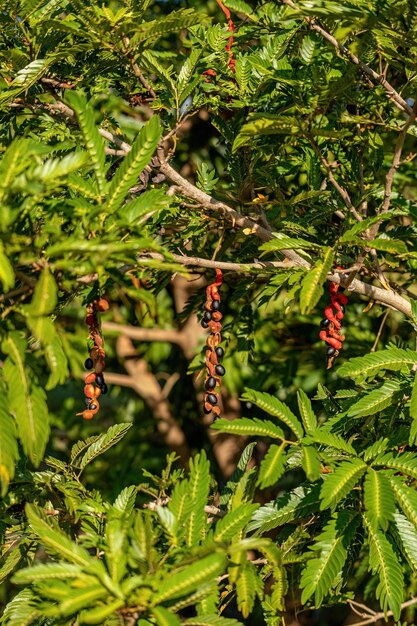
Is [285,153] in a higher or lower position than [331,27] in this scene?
lower

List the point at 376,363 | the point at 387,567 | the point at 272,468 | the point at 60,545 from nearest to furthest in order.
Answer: the point at 60,545
the point at 272,468
the point at 387,567
the point at 376,363

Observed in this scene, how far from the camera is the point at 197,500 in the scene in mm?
1414

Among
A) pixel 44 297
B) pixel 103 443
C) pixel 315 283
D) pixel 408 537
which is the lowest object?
pixel 408 537

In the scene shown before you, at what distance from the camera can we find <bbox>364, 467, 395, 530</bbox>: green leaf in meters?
1.41

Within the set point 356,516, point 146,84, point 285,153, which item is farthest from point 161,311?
point 356,516

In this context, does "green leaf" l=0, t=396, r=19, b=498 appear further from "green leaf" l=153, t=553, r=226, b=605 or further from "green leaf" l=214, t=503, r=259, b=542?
"green leaf" l=214, t=503, r=259, b=542

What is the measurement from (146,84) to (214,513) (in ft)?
3.55

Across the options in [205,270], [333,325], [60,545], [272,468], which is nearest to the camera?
[60,545]

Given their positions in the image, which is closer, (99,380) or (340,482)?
(340,482)

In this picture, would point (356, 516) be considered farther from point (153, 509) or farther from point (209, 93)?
point (209, 93)

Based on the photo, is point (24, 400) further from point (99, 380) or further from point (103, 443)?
point (103, 443)

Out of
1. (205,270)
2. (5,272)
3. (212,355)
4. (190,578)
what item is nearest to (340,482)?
(190,578)

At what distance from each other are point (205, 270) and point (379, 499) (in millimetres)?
1048

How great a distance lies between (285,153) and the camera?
7.22 ft
